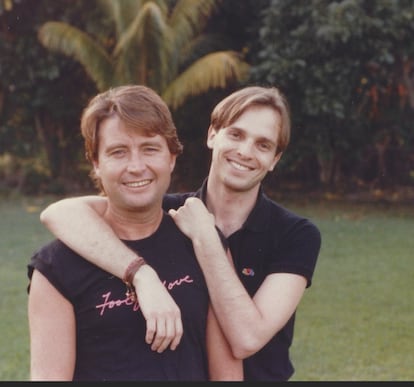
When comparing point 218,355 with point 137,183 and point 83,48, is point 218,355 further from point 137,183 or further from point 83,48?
point 83,48

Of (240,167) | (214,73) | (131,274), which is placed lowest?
(131,274)

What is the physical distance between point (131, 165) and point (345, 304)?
608cm

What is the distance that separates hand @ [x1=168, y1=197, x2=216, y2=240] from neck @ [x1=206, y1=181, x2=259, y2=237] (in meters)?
0.20

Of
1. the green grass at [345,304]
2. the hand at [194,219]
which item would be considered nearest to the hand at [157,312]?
the hand at [194,219]

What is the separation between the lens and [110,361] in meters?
2.39

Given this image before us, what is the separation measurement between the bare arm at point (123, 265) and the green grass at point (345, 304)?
→ 3720 millimetres

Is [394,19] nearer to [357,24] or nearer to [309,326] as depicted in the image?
[357,24]

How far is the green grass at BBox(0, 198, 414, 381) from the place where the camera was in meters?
6.33

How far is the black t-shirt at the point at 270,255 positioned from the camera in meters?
2.85

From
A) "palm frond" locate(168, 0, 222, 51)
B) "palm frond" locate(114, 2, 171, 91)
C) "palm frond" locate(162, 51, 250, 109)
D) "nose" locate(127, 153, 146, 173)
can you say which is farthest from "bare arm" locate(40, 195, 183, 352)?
"palm frond" locate(168, 0, 222, 51)

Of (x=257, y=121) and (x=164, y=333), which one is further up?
(x=257, y=121)

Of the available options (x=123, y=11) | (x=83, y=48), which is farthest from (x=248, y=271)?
(x=83, y=48)

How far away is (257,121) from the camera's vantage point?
9.36 ft

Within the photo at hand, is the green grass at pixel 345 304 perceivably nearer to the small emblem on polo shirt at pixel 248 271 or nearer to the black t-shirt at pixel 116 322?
the small emblem on polo shirt at pixel 248 271
